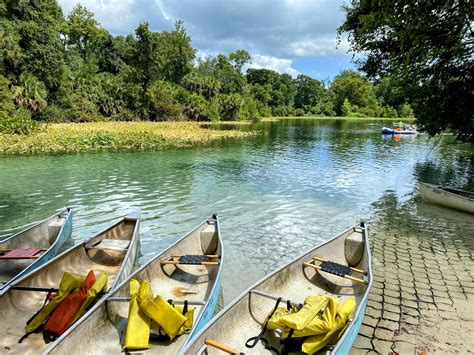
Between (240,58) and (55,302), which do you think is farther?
(240,58)

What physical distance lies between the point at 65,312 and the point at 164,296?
1.67 meters

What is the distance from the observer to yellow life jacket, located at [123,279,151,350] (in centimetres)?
461

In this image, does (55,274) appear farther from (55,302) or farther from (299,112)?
(299,112)

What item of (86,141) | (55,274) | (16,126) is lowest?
(55,274)

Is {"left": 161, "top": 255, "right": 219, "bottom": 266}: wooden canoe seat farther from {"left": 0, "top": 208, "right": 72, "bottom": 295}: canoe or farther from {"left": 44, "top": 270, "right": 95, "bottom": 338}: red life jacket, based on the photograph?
{"left": 0, "top": 208, "right": 72, "bottom": 295}: canoe

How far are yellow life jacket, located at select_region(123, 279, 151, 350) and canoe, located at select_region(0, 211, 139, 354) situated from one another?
1165 mm

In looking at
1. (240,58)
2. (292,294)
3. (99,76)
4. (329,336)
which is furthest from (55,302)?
(240,58)

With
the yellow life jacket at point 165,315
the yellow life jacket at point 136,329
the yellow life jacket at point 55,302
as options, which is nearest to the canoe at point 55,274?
the yellow life jacket at point 55,302

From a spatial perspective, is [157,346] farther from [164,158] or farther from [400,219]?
[164,158]

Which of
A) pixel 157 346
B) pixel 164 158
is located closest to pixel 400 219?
pixel 157 346

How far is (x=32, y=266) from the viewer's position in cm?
696

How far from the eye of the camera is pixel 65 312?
17.3 ft

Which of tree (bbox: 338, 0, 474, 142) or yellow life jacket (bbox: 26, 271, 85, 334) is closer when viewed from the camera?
yellow life jacket (bbox: 26, 271, 85, 334)

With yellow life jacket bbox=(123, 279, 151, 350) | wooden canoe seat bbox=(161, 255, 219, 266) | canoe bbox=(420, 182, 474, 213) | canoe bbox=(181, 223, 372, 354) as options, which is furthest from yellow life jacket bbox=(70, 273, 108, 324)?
canoe bbox=(420, 182, 474, 213)
